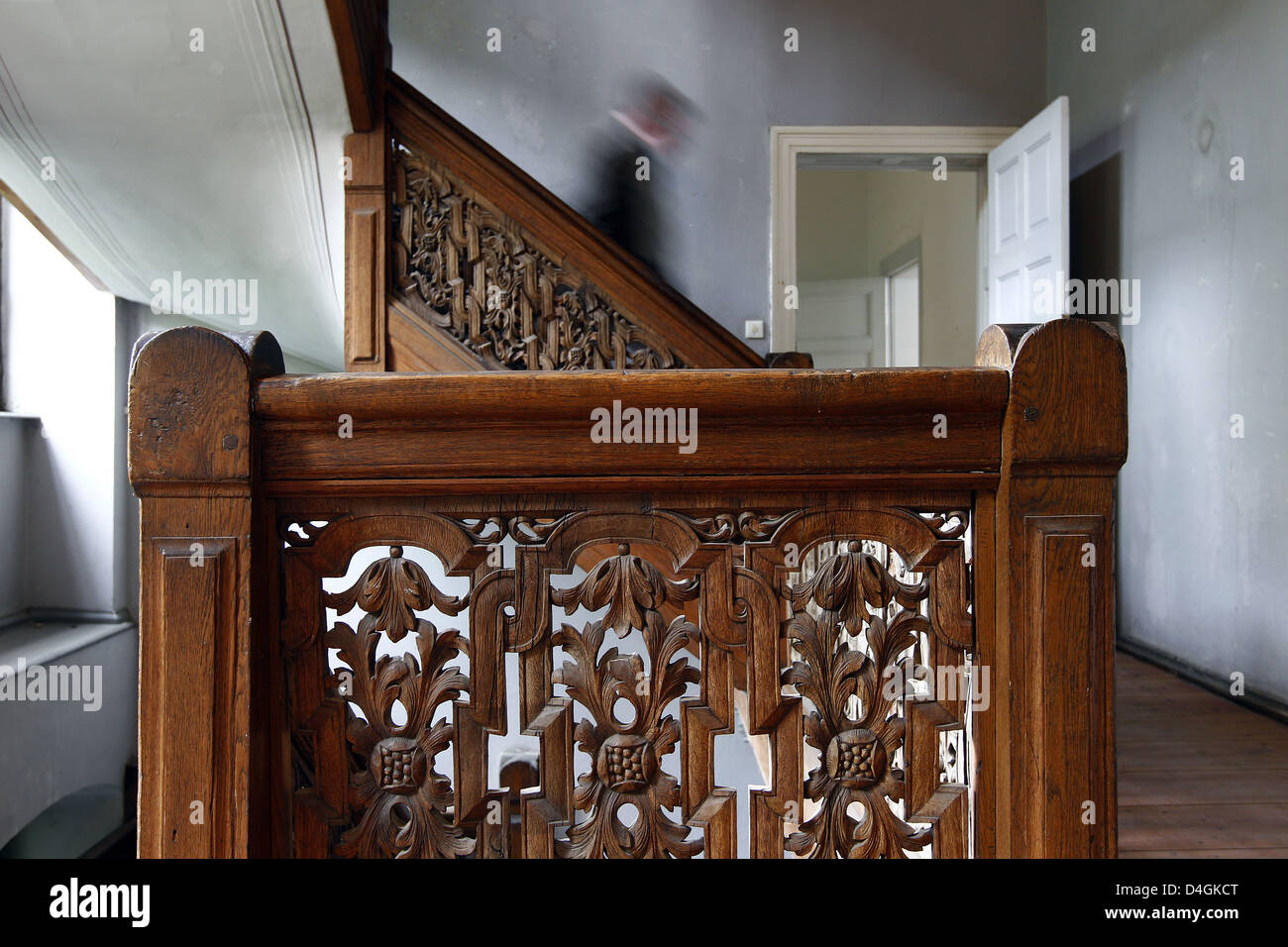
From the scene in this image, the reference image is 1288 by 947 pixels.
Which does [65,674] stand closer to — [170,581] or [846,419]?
[170,581]

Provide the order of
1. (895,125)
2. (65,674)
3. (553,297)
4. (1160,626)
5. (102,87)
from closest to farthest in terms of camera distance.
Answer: (102,87) → (553,297) → (1160,626) → (65,674) → (895,125)

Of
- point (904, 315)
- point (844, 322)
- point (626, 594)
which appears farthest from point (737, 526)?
point (844, 322)

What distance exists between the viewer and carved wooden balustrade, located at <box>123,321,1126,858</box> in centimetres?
74

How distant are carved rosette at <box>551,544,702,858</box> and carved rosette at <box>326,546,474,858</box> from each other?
0.35ft

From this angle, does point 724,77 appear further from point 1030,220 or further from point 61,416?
point 61,416

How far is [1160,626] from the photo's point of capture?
3332 mm

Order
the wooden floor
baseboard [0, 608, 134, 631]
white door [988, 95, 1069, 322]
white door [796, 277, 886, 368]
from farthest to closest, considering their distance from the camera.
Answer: white door [796, 277, 886, 368], baseboard [0, 608, 134, 631], white door [988, 95, 1069, 322], the wooden floor

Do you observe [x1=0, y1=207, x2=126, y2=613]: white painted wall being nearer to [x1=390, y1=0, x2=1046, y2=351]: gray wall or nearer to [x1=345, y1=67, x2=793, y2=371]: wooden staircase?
[x1=390, y1=0, x2=1046, y2=351]: gray wall

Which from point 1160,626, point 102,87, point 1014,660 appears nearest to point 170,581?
point 1014,660

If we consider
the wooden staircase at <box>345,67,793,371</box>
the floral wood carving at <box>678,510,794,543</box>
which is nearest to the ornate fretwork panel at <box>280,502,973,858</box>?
the floral wood carving at <box>678,510,794,543</box>

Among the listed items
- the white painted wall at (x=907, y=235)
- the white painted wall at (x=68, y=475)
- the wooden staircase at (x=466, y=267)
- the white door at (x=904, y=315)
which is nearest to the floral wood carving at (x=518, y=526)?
the wooden staircase at (x=466, y=267)
